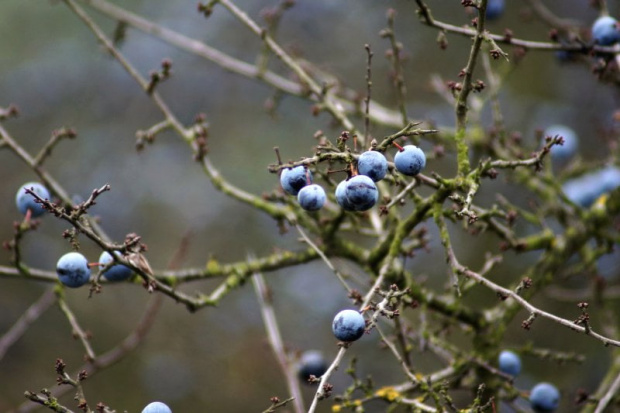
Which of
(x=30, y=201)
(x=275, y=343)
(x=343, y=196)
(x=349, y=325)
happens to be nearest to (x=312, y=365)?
(x=275, y=343)

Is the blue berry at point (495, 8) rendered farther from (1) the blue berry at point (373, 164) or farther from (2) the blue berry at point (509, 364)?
(1) the blue berry at point (373, 164)

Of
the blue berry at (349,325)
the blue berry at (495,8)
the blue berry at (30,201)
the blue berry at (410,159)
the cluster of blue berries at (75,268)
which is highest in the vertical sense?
the blue berry at (495,8)

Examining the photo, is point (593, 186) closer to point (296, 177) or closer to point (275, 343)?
point (275, 343)

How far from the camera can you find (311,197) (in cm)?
225

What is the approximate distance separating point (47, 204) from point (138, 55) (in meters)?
5.34

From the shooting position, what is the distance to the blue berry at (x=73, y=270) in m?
2.54

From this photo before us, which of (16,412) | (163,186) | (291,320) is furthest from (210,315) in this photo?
(16,412)

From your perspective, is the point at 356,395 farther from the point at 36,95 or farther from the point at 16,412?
the point at 36,95

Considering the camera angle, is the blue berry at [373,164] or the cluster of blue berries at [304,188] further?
the cluster of blue berries at [304,188]

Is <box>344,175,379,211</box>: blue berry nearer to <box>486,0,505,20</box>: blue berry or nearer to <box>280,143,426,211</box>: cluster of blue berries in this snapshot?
<box>280,143,426,211</box>: cluster of blue berries

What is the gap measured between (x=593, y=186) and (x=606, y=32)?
4.08 feet

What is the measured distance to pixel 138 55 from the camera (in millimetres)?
7195

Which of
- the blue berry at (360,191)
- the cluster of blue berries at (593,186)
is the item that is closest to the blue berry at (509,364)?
the cluster of blue berries at (593,186)

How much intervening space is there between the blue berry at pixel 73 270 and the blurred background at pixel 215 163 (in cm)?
248
